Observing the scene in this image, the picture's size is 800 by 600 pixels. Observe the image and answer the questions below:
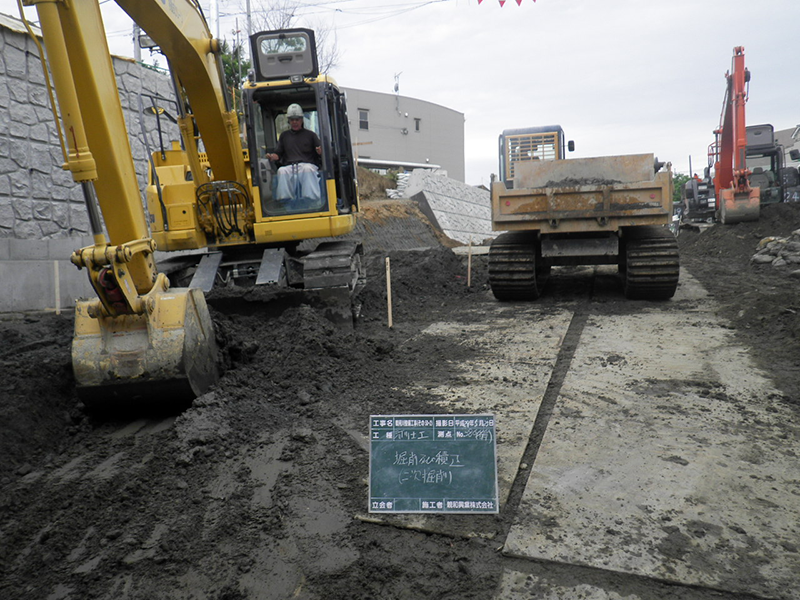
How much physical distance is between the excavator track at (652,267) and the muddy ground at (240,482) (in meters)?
1.99

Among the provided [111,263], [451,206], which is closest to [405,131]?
[451,206]

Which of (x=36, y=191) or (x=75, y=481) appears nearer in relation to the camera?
(x=75, y=481)

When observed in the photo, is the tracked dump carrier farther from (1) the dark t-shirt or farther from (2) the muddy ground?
(1) the dark t-shirt

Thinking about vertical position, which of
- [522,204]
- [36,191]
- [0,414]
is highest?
[36,191]

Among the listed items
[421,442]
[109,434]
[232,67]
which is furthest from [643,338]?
[232,67]

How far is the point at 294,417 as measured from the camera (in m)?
4.07

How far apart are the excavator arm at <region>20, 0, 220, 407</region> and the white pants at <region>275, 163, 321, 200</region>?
2.62 meters

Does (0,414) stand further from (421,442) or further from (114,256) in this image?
(421,442)

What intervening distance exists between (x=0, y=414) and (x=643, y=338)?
549cm

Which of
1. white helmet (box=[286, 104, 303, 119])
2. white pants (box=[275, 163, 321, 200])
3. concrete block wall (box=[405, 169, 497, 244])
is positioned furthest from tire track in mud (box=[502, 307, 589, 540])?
concrete block wall (box=[405, 169, 497, 244])

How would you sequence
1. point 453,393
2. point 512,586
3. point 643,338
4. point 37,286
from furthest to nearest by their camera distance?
point 37,286 < point 643,338 < point 453,393 < point 512,586

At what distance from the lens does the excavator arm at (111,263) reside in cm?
337

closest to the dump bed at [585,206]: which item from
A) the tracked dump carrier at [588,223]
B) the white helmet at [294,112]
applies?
the tracked dump carrier at [588,223]

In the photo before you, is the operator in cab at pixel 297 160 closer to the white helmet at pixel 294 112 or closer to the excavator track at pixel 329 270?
the white helmet at pixel 294 112
